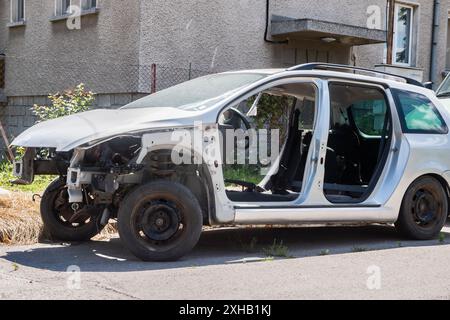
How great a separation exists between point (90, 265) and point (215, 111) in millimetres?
1739

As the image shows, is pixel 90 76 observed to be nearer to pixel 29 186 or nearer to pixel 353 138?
pixel 29 186

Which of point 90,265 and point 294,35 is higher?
point 294,35

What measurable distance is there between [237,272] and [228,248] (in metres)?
1.27

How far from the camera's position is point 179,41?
1370cm

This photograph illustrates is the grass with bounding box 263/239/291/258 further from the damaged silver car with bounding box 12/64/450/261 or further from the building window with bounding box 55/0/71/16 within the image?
the building window with bounding box 55/0/71/16

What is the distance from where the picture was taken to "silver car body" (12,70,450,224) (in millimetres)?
6316

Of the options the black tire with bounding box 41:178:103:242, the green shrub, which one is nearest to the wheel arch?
the black tire with bounding box 41:178:103:242

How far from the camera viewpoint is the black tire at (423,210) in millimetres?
7887

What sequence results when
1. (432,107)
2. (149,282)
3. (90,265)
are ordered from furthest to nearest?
1. (432,107)
2. (90,265)
3. (149,282)

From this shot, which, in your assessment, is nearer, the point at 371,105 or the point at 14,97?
the point at 371,105

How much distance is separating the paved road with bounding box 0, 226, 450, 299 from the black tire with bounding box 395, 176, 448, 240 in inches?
5.7

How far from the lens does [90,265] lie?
6387 mm

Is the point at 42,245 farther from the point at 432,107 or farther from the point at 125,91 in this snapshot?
the point at 125,91

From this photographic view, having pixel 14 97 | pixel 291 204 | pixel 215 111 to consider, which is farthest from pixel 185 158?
pixel 14 97
